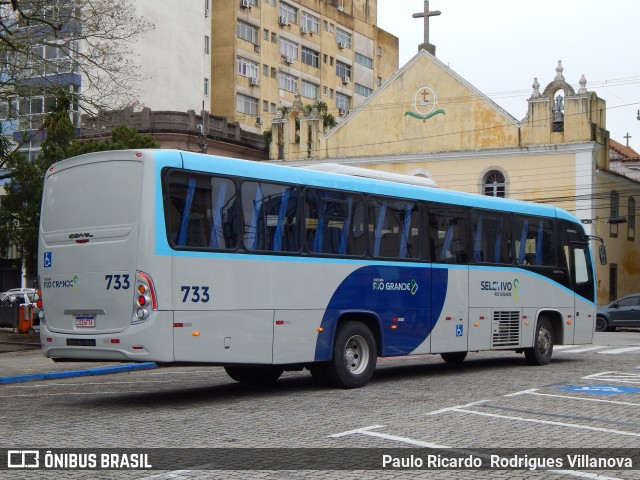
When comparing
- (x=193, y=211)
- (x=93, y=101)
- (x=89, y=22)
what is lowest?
(x=193, y=211)

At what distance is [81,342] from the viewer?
1276 centimetres

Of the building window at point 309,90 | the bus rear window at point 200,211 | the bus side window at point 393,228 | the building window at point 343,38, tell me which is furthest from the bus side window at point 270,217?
the building window at point 343,38

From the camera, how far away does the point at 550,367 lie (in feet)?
62.7

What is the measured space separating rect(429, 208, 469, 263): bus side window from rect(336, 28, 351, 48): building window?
6661cm

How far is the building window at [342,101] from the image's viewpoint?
8294 cm

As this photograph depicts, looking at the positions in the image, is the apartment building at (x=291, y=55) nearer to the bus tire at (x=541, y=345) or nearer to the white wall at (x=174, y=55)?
the white wall at (x=174, y=55)

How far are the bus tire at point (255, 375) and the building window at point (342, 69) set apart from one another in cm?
6833

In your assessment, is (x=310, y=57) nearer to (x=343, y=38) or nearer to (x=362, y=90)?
(x=343, y=38)

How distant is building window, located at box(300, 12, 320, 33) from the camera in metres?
77.8

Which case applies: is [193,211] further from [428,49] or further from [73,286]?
[428,49]

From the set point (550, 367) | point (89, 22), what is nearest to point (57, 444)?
point (550, 367)

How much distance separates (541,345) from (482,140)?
31.6 metres

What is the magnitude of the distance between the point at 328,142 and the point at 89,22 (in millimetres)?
31440

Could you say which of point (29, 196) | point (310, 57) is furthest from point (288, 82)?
point (29, 196)
